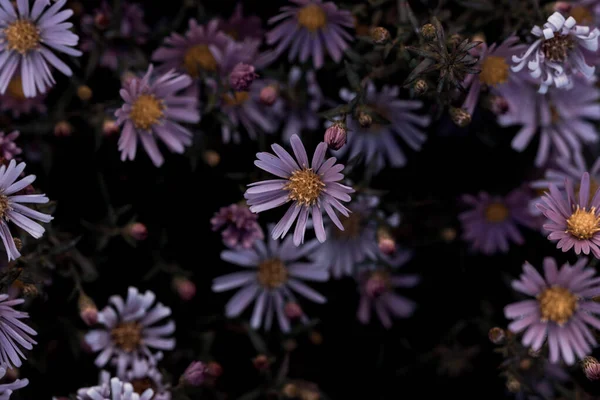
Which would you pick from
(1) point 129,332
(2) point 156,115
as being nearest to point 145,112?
(2) point 156,115

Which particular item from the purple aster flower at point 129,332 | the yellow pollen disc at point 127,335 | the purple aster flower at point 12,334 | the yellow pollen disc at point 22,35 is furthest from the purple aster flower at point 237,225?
the yellow pollen disc at point 22,35

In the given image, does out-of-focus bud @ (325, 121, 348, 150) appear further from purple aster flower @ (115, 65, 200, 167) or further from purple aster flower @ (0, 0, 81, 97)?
purple aster flower @ (0, 0, 81, 97)

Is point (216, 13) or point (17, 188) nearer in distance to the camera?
point (17, 188)

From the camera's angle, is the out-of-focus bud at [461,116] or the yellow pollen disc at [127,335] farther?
the yellow pollen disc at [127,335]

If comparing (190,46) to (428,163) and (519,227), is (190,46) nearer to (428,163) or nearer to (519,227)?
(428,163)

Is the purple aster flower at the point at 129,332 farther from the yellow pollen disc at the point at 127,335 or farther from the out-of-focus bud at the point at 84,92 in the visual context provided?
the out-of-focus bud at the point at 84,92

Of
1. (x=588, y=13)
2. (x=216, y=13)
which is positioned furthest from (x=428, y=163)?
(x=216, y=13)
